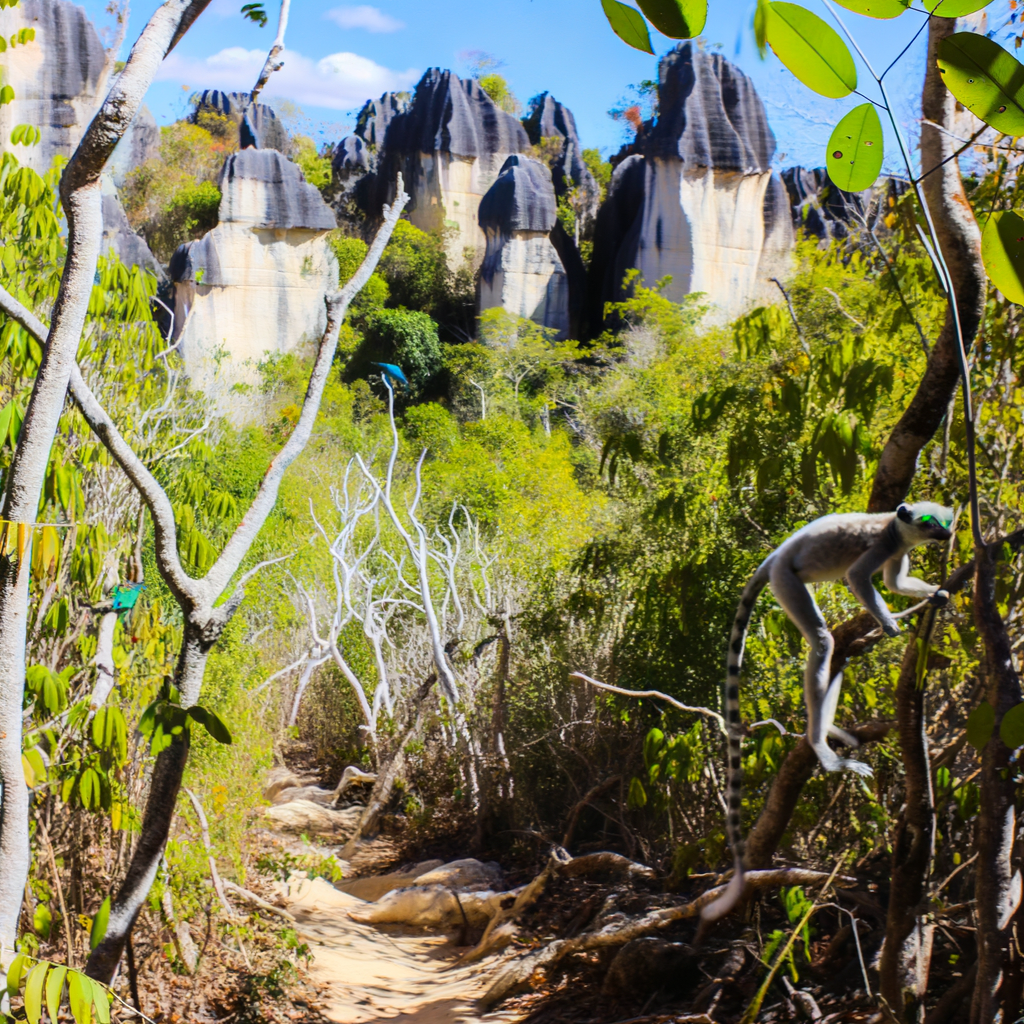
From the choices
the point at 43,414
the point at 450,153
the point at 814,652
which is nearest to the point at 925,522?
the point at 814,652

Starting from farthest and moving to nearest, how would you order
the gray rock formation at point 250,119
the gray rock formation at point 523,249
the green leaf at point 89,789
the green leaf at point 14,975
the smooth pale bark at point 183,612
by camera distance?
the gray rock formation at point 250,119
the gray rock formation at point 523,249
the green leaf at point 89,789
the smooth pale bark at point 183,612
the green leaf at point 14,975

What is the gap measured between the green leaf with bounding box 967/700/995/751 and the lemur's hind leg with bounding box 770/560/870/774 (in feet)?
1.92

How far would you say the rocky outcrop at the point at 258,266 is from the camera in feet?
77.5

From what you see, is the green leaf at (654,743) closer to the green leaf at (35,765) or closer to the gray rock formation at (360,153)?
the green leaf at (35,765)

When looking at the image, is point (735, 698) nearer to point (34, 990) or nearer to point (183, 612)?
point (34, 990)

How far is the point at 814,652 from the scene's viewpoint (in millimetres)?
1779

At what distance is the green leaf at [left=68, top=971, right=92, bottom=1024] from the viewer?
146 cm

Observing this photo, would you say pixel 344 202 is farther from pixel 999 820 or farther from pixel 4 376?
pixel 999 820

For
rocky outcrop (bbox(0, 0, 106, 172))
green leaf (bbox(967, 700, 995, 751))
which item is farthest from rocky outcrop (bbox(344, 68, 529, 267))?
green leaf (bbox(967, 700, 995, 751))

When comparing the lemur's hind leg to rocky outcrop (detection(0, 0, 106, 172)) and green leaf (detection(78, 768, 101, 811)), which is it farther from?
rocky outcrop (detection(0, 0, 106, 172))

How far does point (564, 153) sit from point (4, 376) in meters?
28.9

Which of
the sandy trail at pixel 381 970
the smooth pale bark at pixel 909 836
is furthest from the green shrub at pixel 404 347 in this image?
the smooth pale bark at pixel 909 836

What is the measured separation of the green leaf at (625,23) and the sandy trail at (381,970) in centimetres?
517

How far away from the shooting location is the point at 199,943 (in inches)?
199
